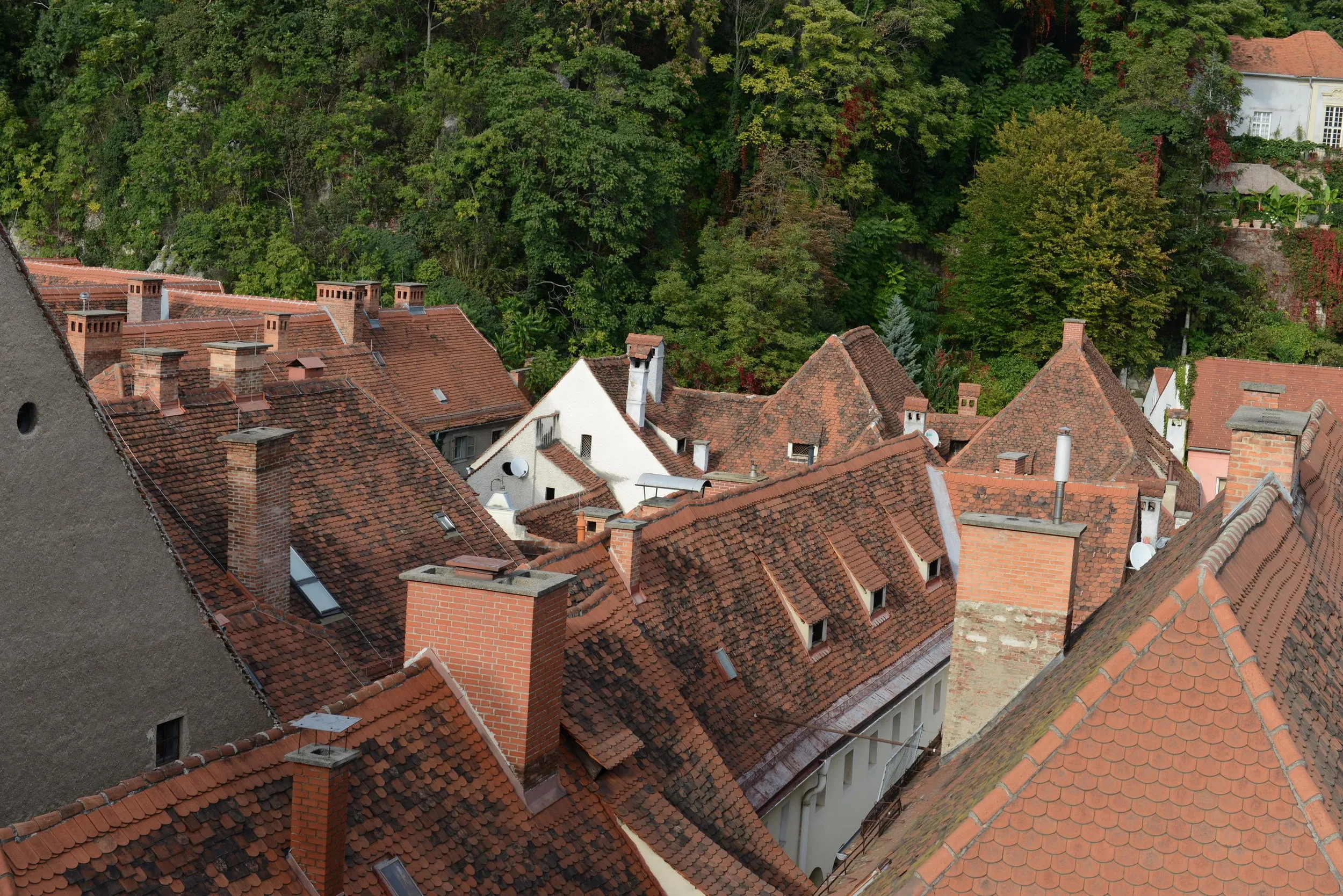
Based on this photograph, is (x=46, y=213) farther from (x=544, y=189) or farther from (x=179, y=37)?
(x=544, y=189)

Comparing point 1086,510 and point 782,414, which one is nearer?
point 1086,510

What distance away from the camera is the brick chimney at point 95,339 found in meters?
21.5

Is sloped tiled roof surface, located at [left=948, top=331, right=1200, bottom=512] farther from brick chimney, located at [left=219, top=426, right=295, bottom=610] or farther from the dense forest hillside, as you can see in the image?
brick chimney, located at [left=219, top=426, right=295, bottom=610]

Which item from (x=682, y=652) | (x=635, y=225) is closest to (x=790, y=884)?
(x=682, y=652)

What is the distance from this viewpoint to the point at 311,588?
1608cm

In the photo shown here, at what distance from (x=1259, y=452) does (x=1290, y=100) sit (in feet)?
198

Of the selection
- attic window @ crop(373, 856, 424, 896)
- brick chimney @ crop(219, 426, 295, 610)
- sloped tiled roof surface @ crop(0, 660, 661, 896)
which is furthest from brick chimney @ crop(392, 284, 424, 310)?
attic window @ crop(373, 856, 424, 896)

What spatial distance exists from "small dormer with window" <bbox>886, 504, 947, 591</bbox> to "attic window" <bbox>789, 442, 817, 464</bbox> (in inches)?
442

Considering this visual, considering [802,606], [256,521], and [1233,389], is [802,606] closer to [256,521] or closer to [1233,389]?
[256,521]

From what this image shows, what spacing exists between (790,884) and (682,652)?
133 inches

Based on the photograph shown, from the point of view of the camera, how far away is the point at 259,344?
18.2 meters

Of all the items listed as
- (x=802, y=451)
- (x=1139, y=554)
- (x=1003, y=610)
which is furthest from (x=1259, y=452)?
(x=802, y=451)

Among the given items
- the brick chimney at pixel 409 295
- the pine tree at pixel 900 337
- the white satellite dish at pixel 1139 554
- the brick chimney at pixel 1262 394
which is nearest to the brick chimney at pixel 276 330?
the brick chimney at pixel 409 295

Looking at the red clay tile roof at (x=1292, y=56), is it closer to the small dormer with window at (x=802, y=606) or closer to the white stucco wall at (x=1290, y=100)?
the white stucco wall at (x=1290, y=100)
